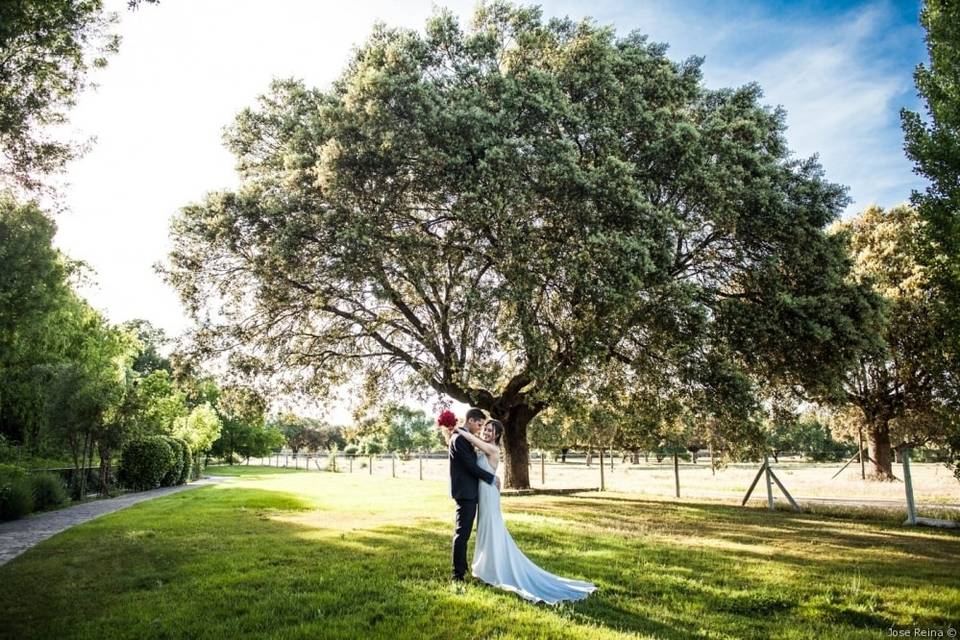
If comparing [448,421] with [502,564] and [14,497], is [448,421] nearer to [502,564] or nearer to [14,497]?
[502,564]

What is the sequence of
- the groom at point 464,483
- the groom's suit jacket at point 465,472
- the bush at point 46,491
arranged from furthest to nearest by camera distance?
1. the bush at point 46,491
2. the groom's suit jacket at point 465,472
3. the groom at point 464,483

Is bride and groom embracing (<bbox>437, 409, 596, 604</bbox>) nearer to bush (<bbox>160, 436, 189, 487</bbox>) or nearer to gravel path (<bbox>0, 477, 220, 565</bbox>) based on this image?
gravel path (<bbox>0, 477, 220, 565</bbox>)

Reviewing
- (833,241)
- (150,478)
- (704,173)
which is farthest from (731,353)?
(150,478)

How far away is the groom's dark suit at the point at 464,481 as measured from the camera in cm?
784

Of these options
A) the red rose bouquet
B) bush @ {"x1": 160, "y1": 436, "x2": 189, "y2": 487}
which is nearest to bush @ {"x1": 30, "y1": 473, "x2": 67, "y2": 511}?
bush @ {"x1": 160, "y1": 436, "x2": 189, "y2": 487}

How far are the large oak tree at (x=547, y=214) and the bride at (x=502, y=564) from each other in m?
7.44

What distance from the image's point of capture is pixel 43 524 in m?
14.6

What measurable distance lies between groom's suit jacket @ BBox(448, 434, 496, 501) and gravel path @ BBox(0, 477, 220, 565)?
8.05 metres

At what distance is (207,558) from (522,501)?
1167 centimetres

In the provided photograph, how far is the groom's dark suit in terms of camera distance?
7844 mm

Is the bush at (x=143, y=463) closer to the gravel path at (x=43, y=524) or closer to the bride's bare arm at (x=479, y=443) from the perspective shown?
the gravel path at (x=43, y=524)

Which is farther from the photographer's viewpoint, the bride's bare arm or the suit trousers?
the bride's bare arm

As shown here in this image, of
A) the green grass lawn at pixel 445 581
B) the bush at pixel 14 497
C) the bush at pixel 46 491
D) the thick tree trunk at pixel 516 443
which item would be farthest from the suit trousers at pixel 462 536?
the bush at pixel 46 491

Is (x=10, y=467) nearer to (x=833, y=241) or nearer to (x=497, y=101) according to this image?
(x=497, y=101)
